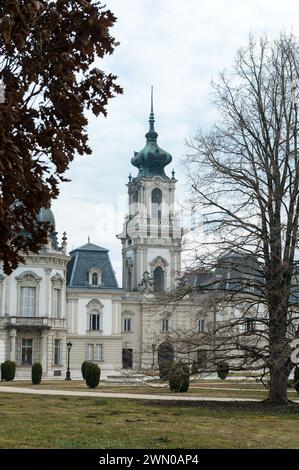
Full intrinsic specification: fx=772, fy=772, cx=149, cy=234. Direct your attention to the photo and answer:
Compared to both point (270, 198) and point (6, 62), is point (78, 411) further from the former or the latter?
point (6, 62)

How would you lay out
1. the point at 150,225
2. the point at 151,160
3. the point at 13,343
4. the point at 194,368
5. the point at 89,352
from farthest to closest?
the point at 151,160, the point at 150,225, the point at 89,352, the point at 13,343, the point at 194,368

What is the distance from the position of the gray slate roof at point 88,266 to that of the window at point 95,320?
2258 millimetres

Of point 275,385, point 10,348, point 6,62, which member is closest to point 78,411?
point 275,385

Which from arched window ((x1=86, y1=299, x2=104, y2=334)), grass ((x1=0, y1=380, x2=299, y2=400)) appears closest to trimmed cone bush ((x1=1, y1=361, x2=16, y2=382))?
grass ((x1=0, y1=380, x2=299, y2=400))

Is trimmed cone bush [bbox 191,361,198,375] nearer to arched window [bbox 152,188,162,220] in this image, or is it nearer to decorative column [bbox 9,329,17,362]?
decorative column [bbox 9,329,17,362]

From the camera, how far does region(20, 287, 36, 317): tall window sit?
58.1m

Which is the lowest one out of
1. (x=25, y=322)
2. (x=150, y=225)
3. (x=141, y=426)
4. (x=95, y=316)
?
(x=141, y=426)

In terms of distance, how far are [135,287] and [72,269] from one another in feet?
30.1

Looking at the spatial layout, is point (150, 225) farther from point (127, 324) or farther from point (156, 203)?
point (127, 324)

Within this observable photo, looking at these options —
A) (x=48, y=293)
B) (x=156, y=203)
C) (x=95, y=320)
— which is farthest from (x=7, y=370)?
(x=156, y=203)

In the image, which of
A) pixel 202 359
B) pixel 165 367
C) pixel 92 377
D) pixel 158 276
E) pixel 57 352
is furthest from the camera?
pixel 158 276

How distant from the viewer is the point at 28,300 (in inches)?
2295

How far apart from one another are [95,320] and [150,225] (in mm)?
14233

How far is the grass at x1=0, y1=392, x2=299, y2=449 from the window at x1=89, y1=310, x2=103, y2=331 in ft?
138
